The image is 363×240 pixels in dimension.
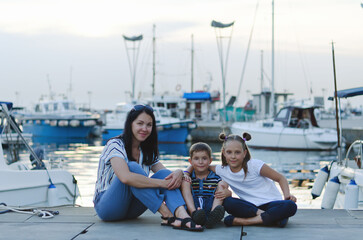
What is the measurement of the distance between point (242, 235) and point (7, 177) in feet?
16.4

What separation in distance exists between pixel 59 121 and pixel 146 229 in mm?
44947

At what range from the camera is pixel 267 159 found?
2702 centimetres

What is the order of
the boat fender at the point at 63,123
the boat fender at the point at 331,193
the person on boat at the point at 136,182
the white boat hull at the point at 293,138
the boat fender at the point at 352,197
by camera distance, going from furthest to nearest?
the boat fender at the point at 63,123
the white boat hull at the point at 293,138
the boat fender at the point at 331,193
the boat fender at the point at 352,197
the person on boat at the point at 136,182

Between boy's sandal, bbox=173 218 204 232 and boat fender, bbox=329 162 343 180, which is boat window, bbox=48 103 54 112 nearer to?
boat fender, bbox=329 162 343 180

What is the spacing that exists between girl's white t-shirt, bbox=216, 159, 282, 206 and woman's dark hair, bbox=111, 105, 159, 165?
772 mm

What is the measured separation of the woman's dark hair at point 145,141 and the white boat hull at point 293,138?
2758cm

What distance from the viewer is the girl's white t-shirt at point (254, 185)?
4992 millimetres

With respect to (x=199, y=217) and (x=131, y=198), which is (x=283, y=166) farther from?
(x=199, y=217)

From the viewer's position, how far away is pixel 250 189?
16.6ft

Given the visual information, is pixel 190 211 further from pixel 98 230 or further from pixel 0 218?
pixel 0 218

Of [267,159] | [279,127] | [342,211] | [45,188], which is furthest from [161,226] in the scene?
[279,127]

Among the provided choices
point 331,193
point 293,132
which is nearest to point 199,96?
point 293,132

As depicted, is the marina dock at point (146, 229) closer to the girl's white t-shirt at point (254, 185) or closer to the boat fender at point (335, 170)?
the girl's white t-shirt at point (254, 185)

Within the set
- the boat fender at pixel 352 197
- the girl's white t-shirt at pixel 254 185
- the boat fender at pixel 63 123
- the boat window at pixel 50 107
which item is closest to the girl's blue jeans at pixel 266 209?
the girl's white t-shirt at pixel 254 185
